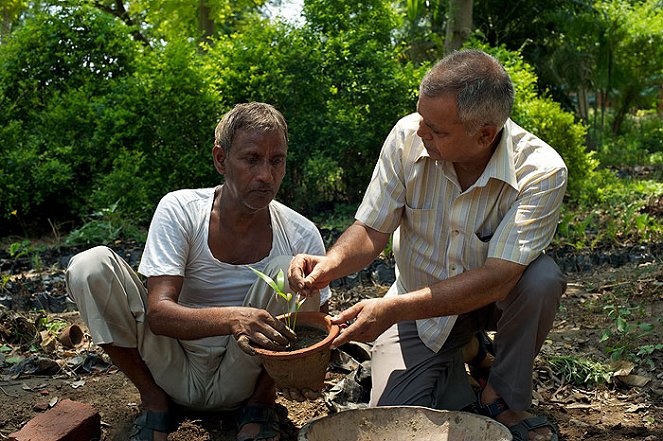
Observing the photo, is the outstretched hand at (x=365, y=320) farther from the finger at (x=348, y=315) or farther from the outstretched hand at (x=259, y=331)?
the outstretched hand at (x=259, y=331)

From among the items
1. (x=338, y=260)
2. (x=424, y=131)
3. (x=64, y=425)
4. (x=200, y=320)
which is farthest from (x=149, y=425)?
(x=424, y=131)

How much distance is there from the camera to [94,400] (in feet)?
11.5

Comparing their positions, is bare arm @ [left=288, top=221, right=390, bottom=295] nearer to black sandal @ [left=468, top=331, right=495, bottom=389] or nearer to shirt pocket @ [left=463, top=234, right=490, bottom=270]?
shirt pocket @ [left=463, top=234, right=490, bottom=270]

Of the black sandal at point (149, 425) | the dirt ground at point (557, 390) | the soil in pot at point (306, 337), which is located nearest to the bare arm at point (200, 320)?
the soil in pot at point (306, 337)

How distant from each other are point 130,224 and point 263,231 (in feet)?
14.2

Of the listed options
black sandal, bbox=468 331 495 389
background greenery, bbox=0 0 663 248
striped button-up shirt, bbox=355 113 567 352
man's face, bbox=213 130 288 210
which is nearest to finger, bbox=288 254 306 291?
man's face, bbox=213 130 288 210

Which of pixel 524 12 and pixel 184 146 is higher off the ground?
pixel 524 12

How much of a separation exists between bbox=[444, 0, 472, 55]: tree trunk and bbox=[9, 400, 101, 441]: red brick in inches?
238

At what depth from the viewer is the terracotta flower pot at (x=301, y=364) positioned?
254cm

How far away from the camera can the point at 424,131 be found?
9.87 ft

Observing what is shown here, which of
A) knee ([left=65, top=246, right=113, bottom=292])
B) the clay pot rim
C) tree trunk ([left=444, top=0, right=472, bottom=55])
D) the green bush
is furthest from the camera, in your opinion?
the green bush

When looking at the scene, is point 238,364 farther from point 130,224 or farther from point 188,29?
point 188,29

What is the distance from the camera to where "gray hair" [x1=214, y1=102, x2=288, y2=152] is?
302 centimetres

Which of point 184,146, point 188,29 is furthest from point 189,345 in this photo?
point 188,29
